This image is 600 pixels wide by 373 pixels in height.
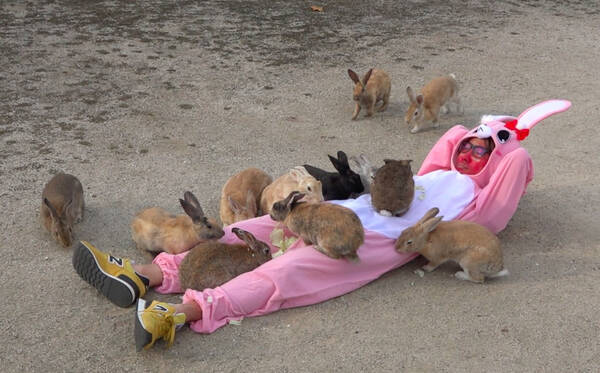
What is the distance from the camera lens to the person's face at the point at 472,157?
4898mm

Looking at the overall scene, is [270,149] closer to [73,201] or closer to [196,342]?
[73,201]

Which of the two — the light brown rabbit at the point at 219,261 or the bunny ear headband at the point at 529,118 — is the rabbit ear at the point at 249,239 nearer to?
the light brown rabbit at the point at 219,261

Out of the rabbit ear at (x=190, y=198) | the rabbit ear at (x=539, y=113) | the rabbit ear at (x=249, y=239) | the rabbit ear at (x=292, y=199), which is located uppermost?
the rabbit ear at (x=539, y=113)

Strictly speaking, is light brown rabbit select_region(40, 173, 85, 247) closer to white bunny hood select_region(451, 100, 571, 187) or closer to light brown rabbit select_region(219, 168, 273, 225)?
light brown rabbit select_region(219, 168, 273, 225)

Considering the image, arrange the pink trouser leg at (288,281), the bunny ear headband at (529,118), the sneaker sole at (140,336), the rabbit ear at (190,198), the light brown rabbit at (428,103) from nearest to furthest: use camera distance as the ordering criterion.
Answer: the sneaker sole at (140,336), the pink trouser leg at (288,281), the rabbit ear at (190,198), the bunny ear headband at (529,118), the light brown rabbit at (428,103)

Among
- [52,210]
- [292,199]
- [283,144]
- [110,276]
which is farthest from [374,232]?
[283,144]

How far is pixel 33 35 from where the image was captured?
8.69 meters

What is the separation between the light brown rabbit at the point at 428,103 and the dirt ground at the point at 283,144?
170 millimetres

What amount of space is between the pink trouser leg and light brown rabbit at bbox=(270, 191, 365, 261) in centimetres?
9

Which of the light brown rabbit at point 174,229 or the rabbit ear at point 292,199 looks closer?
the rabbit ear at point 292,199

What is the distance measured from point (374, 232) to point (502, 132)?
143cm

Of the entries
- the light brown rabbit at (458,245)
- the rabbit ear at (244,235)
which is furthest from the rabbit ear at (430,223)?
the rabbit ear at (244,235)

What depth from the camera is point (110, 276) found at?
3.92m

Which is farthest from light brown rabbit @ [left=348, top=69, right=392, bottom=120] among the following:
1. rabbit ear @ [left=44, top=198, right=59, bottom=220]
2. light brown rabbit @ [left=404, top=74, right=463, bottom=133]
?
rabbit ear @ [left=44, top=198, right=59, bottom=220]
